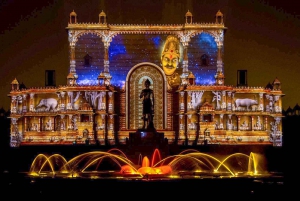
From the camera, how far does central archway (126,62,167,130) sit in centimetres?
5803

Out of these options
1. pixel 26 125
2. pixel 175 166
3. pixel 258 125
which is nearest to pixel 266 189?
pixel 175 166

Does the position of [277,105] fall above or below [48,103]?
below

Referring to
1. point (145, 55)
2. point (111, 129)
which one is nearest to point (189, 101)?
point (145, 55)

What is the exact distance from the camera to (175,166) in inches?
1644

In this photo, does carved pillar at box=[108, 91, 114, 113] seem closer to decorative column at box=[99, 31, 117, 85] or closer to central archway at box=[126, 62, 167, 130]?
central archway at box=[126, 62, 167, 130]

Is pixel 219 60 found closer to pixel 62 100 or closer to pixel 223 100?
pixel 223 100

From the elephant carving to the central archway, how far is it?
623 centimetres

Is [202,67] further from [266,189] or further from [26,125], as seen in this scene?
[266,189]

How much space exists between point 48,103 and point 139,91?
7.84 meters

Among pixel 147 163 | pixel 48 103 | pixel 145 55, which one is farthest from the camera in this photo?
pixel 145 55

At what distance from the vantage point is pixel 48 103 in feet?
190

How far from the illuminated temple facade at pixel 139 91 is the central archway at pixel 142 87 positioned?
0.28 ft

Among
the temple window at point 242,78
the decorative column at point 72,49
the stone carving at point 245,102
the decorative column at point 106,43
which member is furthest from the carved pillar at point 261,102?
the decorative column at point 72,49

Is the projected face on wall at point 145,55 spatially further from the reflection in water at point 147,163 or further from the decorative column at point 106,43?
the reflection in water at point 147,163
